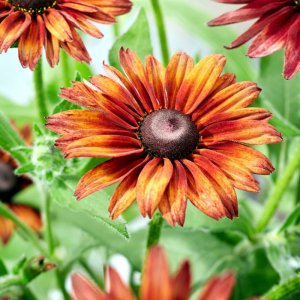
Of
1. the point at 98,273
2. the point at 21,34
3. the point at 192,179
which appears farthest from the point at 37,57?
the point at 98,273

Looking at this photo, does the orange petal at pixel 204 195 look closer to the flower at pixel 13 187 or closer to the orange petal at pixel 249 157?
the orange petal at pixel 249 157

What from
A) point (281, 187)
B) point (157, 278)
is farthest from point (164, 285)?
point (281, 187)

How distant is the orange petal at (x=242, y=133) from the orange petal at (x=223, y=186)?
28mm

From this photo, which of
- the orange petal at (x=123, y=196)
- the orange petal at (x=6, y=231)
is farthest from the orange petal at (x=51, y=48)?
the orange petal at (x=6, y=231)

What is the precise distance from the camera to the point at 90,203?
529 mm

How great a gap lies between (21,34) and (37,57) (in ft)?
0.08

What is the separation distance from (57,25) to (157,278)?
290mm

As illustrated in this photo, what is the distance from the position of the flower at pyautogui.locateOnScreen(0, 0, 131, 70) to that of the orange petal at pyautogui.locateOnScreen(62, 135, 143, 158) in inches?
3.1

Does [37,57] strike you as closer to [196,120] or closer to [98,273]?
[196,120]

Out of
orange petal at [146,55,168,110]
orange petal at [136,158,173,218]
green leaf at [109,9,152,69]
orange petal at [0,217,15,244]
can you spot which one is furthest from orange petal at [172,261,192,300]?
orange petal at [0,217,15,244]

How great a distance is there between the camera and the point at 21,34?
534 millimetres

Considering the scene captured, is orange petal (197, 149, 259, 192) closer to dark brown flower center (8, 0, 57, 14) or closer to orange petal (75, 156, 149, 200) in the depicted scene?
orange petal (75, 156, 149, 200)

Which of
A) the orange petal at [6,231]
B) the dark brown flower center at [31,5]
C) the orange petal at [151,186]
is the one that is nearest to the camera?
the orange petal at [151,186]

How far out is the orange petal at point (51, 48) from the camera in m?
0.52
